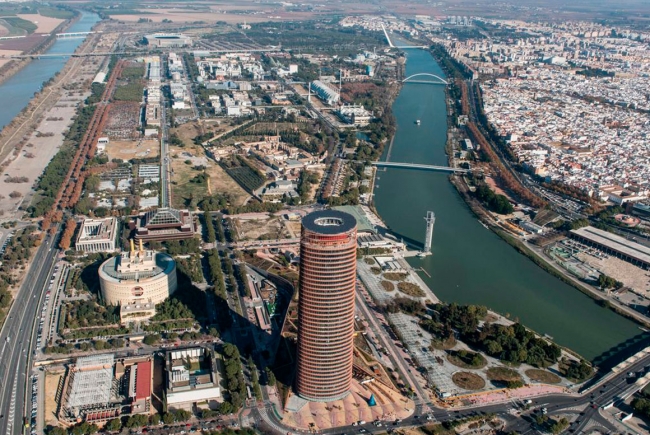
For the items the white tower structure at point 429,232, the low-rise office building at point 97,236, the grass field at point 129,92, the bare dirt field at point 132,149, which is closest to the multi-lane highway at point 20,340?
the low-rise office building at point 97,236

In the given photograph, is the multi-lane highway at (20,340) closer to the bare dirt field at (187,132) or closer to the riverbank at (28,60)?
the bare dirt field at (187,132)

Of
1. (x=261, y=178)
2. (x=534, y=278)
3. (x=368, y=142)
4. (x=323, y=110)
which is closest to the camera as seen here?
(x=534, y=278)

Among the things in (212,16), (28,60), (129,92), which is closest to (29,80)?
(28,60)

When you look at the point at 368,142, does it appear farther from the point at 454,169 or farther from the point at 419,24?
the point at 419,24

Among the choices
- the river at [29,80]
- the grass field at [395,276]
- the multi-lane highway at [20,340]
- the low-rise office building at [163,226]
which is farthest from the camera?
the river at [29,80]

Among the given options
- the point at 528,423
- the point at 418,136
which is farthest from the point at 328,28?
the point at 528,423

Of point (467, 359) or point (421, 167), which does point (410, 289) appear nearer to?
point (467, 359)
